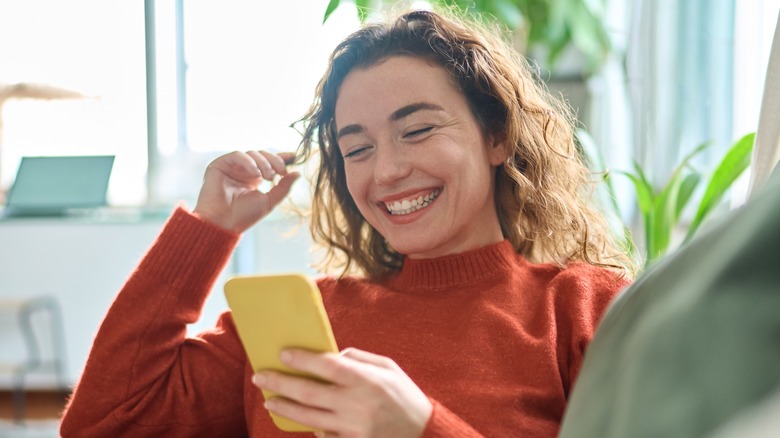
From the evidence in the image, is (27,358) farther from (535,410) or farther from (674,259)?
(674,259)

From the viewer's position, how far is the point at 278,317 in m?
0.79

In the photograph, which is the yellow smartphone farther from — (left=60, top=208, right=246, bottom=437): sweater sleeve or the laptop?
the laptop

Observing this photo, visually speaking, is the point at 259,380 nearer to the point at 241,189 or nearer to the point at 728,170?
the point at 241,189

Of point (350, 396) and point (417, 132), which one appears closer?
point (350, 396)

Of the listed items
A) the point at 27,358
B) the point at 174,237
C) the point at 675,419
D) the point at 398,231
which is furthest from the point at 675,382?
the point at 27,358

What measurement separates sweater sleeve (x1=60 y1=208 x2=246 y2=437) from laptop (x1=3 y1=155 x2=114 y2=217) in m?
2.26

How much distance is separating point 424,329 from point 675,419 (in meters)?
0.95

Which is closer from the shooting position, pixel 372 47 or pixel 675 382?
pixel 675 382

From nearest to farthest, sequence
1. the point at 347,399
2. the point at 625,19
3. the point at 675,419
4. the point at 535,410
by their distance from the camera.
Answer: the point at 675,419, the point at 347,399, the point at 535,410, the point at 625,19

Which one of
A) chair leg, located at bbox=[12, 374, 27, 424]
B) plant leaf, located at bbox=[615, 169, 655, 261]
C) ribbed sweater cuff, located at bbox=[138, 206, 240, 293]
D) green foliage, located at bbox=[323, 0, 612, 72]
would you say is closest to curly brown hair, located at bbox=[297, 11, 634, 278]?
ribbed sweater cuff, located at bbox=[138, 206, 240, 293]

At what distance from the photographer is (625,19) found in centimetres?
300

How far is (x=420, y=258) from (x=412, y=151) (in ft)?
0.58

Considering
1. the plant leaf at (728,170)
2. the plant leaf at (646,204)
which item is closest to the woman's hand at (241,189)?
the plant leaf at (728,170)

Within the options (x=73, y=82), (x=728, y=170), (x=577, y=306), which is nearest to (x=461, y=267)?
(x=577, y=306)
